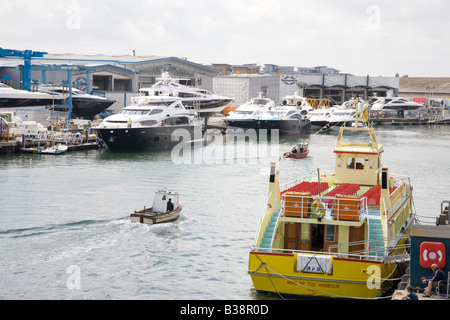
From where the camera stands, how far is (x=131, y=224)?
97.1 feet

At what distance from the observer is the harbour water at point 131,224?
2245 cm

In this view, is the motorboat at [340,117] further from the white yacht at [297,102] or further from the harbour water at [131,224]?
the harbour water at [131,224]

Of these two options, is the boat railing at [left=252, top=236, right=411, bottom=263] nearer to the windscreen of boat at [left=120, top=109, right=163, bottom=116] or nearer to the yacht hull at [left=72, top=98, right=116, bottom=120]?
the windscreen of boat at [left=120, top=109, right=163, bottom=116]

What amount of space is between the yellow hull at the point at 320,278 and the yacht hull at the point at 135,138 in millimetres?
40884

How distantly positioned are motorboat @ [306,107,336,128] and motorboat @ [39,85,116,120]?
29.7 meters

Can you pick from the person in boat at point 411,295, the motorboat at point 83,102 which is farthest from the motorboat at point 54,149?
the person in boat at point 411,295

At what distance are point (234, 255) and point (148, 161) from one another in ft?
95.4

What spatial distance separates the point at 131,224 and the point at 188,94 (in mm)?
55153

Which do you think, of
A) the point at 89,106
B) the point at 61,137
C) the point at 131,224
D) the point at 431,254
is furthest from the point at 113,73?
the point at 431,254

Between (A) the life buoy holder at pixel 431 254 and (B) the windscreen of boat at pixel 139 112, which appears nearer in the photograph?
(A) the life buoy holder at pixel 431 254

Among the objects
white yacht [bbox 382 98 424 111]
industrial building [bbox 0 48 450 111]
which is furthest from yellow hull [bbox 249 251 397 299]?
white yacht [bbox 382 98 424 111]

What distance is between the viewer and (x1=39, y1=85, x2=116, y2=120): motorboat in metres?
81.2
